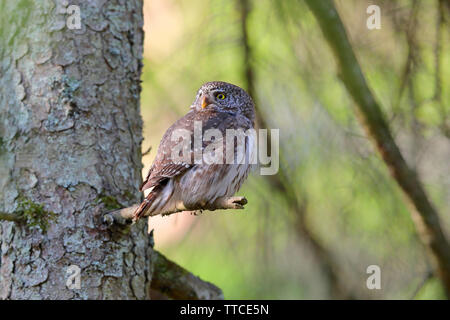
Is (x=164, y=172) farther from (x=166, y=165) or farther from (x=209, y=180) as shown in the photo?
(x=209, y=180)

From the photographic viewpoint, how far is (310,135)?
10.4 ft

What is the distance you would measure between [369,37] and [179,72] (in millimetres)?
1134

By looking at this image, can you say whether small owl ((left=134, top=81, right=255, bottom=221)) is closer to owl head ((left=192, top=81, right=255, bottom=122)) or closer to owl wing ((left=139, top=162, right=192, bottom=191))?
owl wing ((left=139, top=162, right=192, bottom=191))

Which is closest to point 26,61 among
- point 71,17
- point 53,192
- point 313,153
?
point 71,17

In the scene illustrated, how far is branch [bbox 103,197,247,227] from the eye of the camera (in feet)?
6.80

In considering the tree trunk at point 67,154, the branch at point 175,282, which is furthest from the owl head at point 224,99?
the branch at point 175,282

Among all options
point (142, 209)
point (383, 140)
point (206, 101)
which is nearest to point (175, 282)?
point (142, 209)

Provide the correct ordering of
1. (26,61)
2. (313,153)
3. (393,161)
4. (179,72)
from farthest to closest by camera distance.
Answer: (179,72) → (313,153) → (26,61) → (393,161)

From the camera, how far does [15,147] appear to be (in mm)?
2926

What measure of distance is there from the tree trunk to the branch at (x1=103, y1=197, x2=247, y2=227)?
91 millimetres

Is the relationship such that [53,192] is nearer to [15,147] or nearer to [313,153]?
[15,147]

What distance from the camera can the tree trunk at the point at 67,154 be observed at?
281cm

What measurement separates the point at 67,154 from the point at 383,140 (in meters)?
1.57

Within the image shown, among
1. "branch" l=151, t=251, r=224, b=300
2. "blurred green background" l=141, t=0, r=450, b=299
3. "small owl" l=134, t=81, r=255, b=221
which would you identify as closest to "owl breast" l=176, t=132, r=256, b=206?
"small owl" l=134, t=81, r=255, b=221
